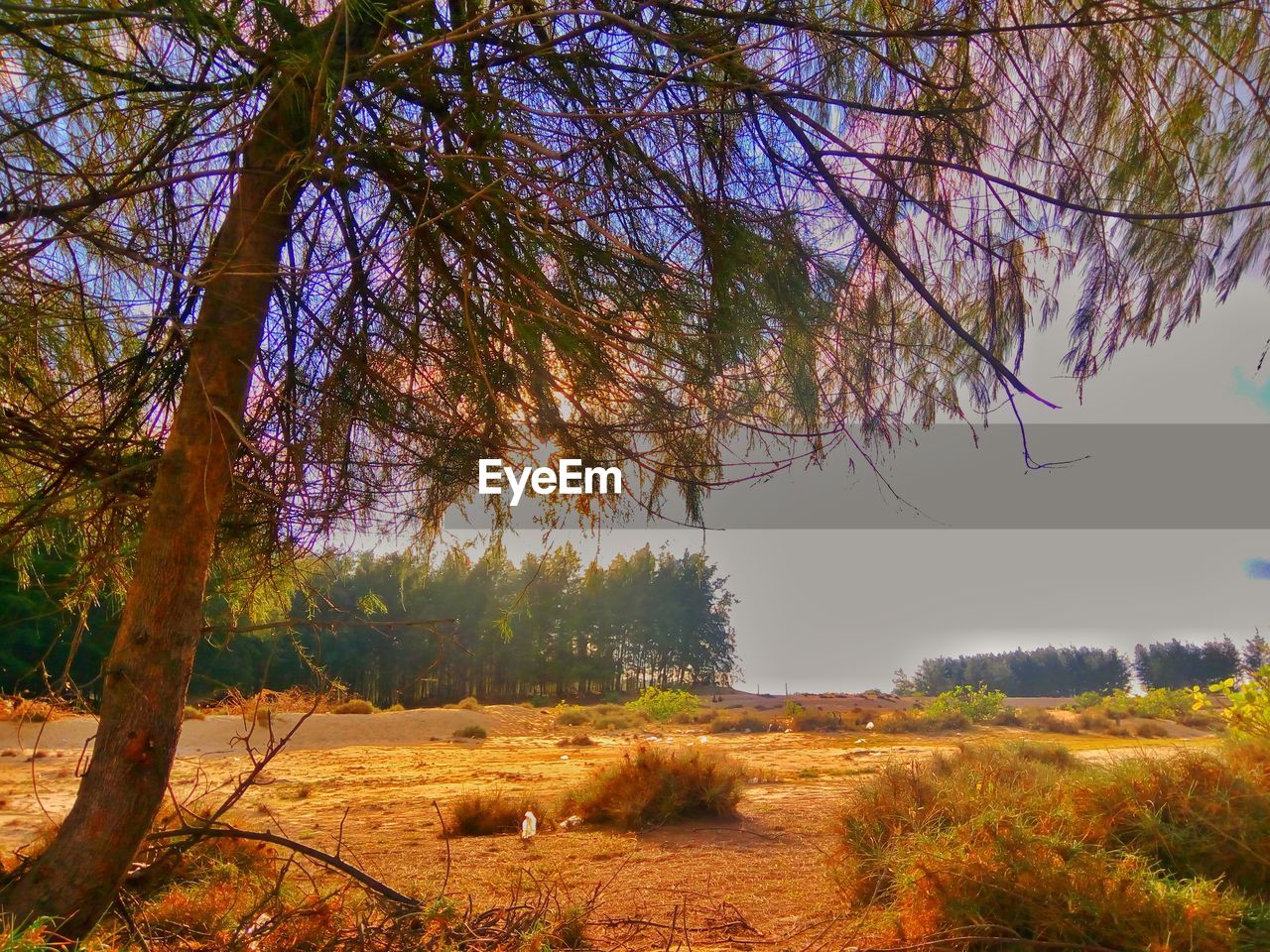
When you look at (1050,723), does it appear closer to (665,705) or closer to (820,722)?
(820,722)

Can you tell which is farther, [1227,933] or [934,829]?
[934,829]

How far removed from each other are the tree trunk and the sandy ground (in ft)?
0.95

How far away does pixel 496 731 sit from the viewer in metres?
18.1

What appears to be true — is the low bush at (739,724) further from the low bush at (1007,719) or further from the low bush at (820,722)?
the low bush at (1007,719)

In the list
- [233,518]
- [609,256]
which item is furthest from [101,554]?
[609,256]

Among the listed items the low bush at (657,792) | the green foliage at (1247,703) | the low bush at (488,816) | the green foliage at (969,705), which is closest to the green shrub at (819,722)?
the green foliage at (969,705)

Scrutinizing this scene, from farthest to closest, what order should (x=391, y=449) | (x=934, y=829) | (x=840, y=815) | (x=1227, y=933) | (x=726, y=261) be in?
(x=840, y=815) < (x=391, y=449) < (x=934, y=829) < (x=726, y=261) < (x=1227, y=933)

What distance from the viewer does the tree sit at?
2293 mm

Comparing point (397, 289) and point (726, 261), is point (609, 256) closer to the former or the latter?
point (726, 261)

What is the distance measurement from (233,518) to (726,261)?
84.7 inches

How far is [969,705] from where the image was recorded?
699 inches

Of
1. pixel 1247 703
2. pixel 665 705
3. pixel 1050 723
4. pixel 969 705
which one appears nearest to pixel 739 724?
pixel 665 705

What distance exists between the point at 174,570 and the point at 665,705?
1937 centimetres

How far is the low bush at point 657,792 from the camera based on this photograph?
6285 mm
